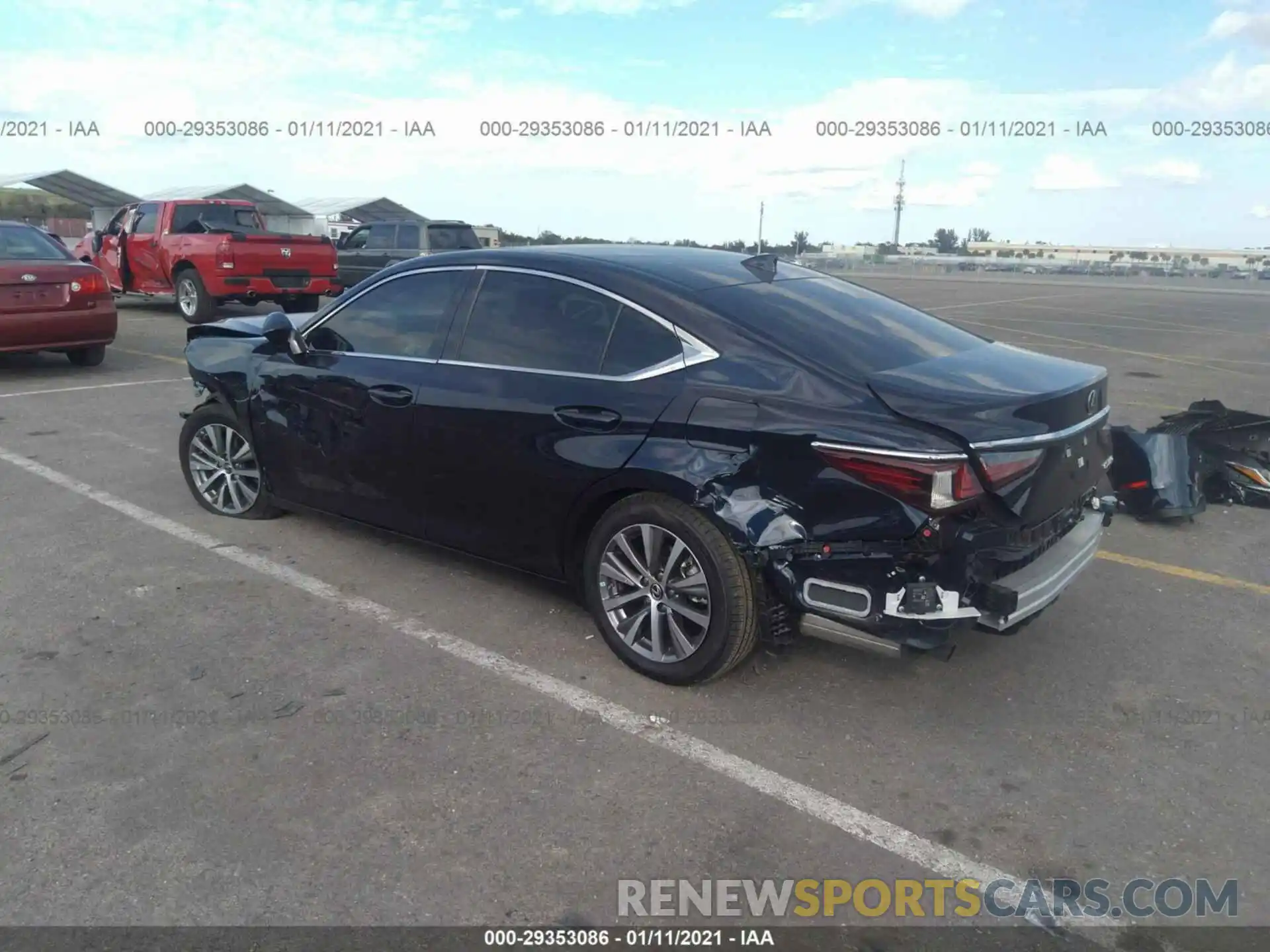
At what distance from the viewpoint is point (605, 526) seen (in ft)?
12.6

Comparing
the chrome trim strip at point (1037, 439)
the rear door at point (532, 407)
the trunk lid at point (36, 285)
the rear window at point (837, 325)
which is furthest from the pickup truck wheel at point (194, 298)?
the chrome trim strip at point (1037, 439)

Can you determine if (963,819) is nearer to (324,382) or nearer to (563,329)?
(563,329)

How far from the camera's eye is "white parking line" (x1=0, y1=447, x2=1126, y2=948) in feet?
9.20

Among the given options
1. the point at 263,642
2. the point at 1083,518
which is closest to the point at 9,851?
the point at 263,642

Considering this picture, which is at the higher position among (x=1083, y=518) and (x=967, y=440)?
(x=967, y=440)

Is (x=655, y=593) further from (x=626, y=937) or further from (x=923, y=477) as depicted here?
(x=626, y=937)

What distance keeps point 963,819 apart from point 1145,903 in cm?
52

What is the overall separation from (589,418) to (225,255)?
12.2m

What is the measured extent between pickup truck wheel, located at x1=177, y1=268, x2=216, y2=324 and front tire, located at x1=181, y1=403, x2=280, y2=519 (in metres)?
9.64

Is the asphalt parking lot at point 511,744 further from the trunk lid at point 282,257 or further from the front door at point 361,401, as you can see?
the trunk lid at point 282,257

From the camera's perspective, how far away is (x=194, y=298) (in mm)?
14719

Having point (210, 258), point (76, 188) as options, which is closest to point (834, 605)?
point (210, 258)

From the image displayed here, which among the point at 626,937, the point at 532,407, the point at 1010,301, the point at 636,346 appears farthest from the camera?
the point at 1010,301

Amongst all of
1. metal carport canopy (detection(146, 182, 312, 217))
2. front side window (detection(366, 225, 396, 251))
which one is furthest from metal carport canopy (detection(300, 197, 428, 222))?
front side window (detection(366, 225, 396, 251))
